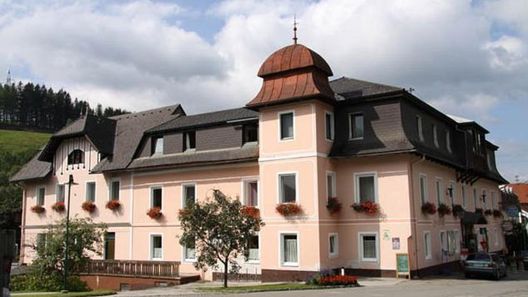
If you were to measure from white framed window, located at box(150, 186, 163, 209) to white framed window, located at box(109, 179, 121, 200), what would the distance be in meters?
3.28

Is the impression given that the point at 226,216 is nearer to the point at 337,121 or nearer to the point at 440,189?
the point at 337,121

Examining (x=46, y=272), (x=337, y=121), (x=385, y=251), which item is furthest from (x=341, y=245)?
(x=46, y=272)

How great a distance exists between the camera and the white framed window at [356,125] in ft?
96.8

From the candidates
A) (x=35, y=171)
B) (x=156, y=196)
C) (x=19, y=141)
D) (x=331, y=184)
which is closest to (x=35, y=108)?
(x=19, y=141)

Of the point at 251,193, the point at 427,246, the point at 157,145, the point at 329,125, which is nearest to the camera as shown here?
the point at 427,246

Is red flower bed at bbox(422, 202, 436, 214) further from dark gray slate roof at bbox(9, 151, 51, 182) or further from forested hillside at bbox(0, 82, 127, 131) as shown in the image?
forested hillside at bbox(0, 82, 127, 131)

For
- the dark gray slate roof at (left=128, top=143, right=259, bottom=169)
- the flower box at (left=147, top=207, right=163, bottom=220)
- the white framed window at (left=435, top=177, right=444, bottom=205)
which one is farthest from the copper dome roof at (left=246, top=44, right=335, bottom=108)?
the flower box at (left=147, top=207, right=163, bottom=220)

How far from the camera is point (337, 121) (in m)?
30.1

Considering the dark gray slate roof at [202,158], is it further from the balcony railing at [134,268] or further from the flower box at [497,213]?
the flower box at [497,213]

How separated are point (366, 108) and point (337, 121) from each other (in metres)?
1.69

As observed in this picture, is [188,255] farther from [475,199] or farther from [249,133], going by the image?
[475,199]

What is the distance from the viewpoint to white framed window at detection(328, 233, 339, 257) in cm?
2856

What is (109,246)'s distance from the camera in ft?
123

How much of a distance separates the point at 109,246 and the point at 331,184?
16424mm
